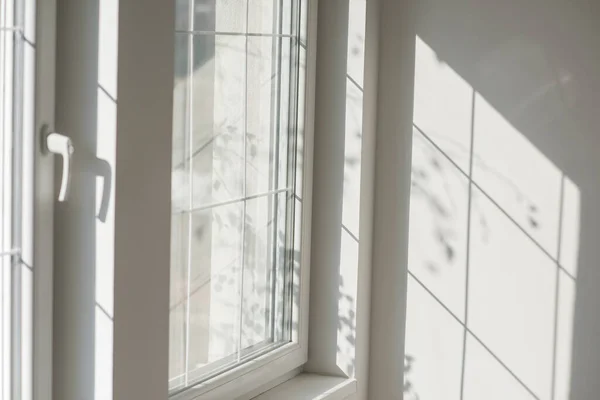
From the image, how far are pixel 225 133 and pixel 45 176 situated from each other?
0.76 metres

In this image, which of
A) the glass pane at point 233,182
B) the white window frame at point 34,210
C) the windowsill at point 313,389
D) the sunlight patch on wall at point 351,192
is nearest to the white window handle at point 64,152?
the white window frame at point 34,210

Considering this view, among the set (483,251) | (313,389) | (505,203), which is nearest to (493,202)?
(505,203)

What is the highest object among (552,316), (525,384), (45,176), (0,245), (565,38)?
(565,38)

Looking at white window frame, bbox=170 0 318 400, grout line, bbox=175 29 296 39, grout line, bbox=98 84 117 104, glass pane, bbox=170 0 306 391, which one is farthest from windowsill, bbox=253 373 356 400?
grout line, bbox=98 84 117 104

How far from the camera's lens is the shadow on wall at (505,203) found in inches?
113

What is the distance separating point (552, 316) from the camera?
9.60 ft

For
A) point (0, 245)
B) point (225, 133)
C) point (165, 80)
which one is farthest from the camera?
point (225, 133)

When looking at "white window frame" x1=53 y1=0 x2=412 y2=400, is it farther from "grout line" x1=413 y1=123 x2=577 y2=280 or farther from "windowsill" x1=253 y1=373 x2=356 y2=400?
"grout line" x1=413 y1=123 x2=577 y2=280

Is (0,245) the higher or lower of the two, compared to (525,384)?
higher

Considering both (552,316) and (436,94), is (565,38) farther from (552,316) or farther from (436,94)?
(552,316)

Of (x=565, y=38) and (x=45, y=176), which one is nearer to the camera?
(x=45, y=176)

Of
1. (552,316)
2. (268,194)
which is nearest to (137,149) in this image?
(268,194)

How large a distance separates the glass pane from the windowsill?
14 cm

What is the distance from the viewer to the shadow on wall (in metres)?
→ 2.87
